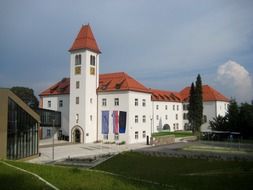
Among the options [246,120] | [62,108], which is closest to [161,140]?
[246,120]

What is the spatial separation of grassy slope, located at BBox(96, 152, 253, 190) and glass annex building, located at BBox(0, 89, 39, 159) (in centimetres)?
786

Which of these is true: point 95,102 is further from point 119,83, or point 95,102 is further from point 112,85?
point 119,83

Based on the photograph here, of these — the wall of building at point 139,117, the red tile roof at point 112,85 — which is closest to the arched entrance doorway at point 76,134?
the red tile roof at point 112,85

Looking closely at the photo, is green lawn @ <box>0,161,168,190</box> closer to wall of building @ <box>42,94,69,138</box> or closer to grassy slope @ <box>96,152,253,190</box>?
grassy slope @ <box>96,152,253,190</box>

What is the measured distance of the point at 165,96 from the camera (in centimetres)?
7075

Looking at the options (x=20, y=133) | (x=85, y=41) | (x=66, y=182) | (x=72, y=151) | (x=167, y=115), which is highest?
(x=85, y=41)

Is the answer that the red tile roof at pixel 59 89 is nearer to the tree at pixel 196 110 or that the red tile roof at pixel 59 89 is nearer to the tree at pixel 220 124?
the tree at pixel 196 110

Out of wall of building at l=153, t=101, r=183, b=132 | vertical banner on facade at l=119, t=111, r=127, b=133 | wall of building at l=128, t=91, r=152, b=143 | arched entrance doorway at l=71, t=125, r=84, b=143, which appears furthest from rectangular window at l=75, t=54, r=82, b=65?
wall of building at l=153, t=101, r=183, b=132

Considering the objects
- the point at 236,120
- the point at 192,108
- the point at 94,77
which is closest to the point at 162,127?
the point at 192,108

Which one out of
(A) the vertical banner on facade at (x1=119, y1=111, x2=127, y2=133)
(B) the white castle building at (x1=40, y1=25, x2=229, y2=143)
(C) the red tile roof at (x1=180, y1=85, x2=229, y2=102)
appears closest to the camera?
(A) the vertical banner on facade at (x1=119, y1=111, x2=127, y2=133)

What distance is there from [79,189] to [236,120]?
43.2 metres

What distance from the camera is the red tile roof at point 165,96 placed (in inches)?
2648

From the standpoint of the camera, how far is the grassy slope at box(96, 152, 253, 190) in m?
13.5

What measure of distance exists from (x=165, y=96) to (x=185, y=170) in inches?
1996
